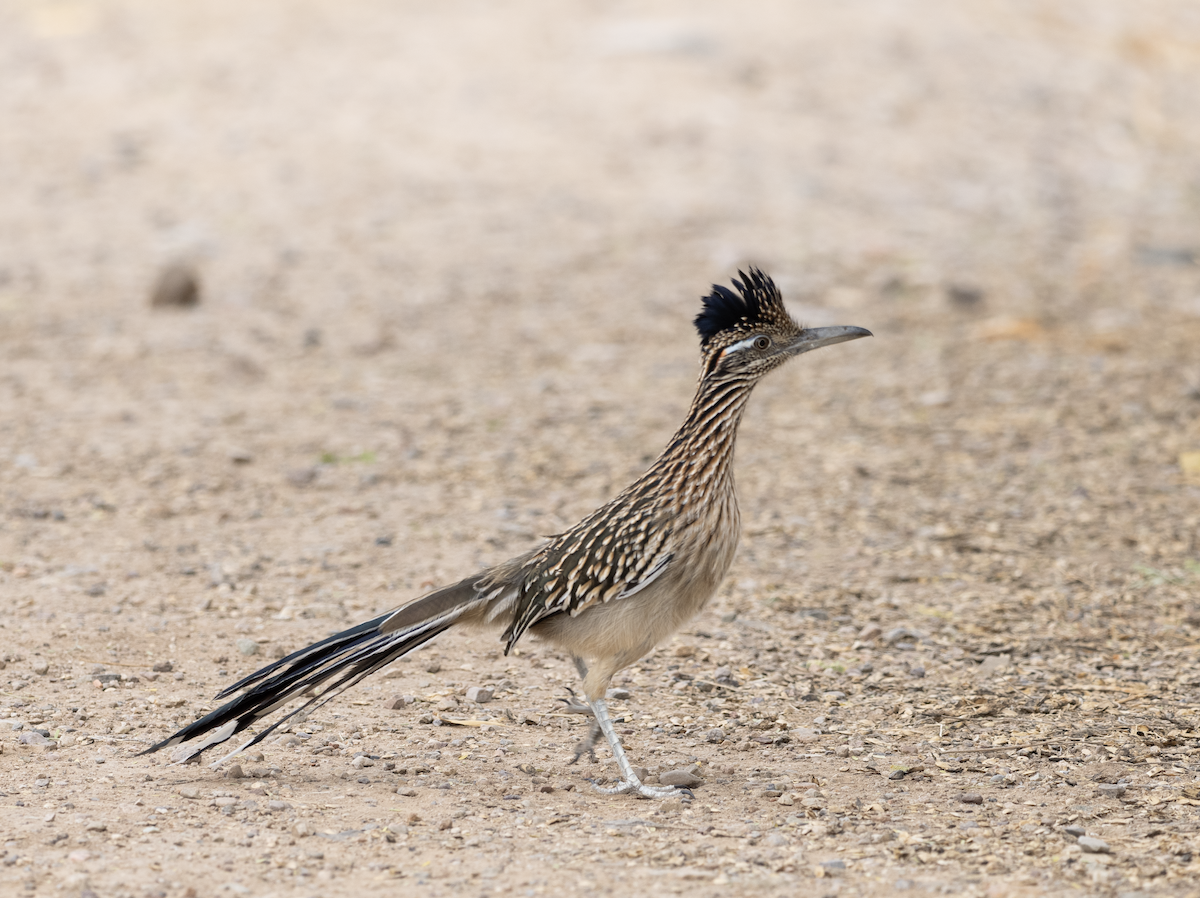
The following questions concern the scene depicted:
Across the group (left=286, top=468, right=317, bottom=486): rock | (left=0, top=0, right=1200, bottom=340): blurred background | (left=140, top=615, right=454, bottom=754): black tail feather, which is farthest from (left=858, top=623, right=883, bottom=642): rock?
(left=0, top=0, right=1200, bottom=340): blurred background

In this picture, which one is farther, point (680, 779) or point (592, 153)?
point (592, 153)

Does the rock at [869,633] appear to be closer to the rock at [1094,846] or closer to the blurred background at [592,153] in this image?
the rock at [1094,846]

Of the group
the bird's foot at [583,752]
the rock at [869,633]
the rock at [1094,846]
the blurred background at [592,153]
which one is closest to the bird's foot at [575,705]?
the bird's foot at [583,752]

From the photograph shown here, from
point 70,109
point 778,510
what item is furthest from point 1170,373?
point 70,109

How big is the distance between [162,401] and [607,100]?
27.2ft

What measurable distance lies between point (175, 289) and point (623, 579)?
25.3 ft

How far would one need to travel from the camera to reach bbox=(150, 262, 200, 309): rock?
1181 cm

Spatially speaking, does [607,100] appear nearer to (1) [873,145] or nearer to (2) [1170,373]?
(1) [873,145]

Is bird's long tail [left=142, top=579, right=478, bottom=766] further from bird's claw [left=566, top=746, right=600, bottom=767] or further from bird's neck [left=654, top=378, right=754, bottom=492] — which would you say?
bird's neck [left=654, top=378, right=754, bottom=492]

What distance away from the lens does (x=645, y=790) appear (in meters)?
5.07

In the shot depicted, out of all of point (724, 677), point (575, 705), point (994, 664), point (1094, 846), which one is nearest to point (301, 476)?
point (575, 705)

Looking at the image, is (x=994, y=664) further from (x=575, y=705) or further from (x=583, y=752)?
(x=583, y=752)

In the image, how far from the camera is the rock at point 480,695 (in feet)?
19.3

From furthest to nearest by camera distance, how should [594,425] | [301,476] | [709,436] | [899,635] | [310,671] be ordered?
[594,425] < [301,476] < [899,635] < [709,436] < [310,671]
